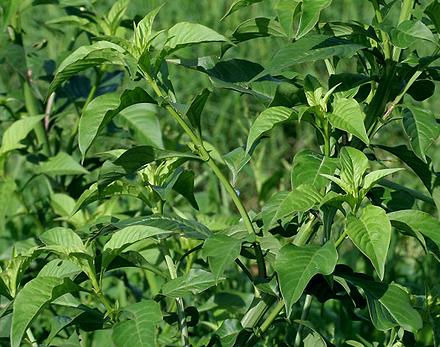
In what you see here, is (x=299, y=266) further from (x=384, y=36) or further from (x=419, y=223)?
(x=384, y=36)

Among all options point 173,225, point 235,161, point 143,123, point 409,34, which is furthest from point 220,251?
point 143,123

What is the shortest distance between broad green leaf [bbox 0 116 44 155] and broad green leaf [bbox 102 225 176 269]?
750 millimetres

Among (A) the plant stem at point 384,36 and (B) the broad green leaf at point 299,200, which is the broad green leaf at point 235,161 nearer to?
(B) the broad green leaf at point 299,200

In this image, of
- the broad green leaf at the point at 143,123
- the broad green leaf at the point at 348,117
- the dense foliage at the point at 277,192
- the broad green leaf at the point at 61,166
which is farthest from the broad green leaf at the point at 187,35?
the broad green leaf at the point at 61,166

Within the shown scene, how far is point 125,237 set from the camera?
1.64 m

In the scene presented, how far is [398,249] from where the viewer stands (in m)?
3.37

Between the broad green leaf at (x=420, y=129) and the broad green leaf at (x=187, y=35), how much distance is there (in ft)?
1.14

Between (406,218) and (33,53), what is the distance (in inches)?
57.2

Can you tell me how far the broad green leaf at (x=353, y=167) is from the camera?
5.08 feet

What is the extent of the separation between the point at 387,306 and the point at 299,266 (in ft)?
0.67

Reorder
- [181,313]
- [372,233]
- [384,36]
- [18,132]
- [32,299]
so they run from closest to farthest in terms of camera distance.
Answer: [372,233], [32,299], [384,36], [181,313], [18,132]

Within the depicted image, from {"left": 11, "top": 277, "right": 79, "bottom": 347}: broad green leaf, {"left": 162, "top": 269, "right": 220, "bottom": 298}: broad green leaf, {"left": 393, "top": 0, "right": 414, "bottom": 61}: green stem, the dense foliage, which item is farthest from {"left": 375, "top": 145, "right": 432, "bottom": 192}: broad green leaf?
{"left": 11, "top": 277, "right": 79, "bottom": 347}: broad green leaf

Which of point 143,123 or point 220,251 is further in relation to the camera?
point 143,123

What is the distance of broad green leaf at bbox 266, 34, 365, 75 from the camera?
1.54 metres
